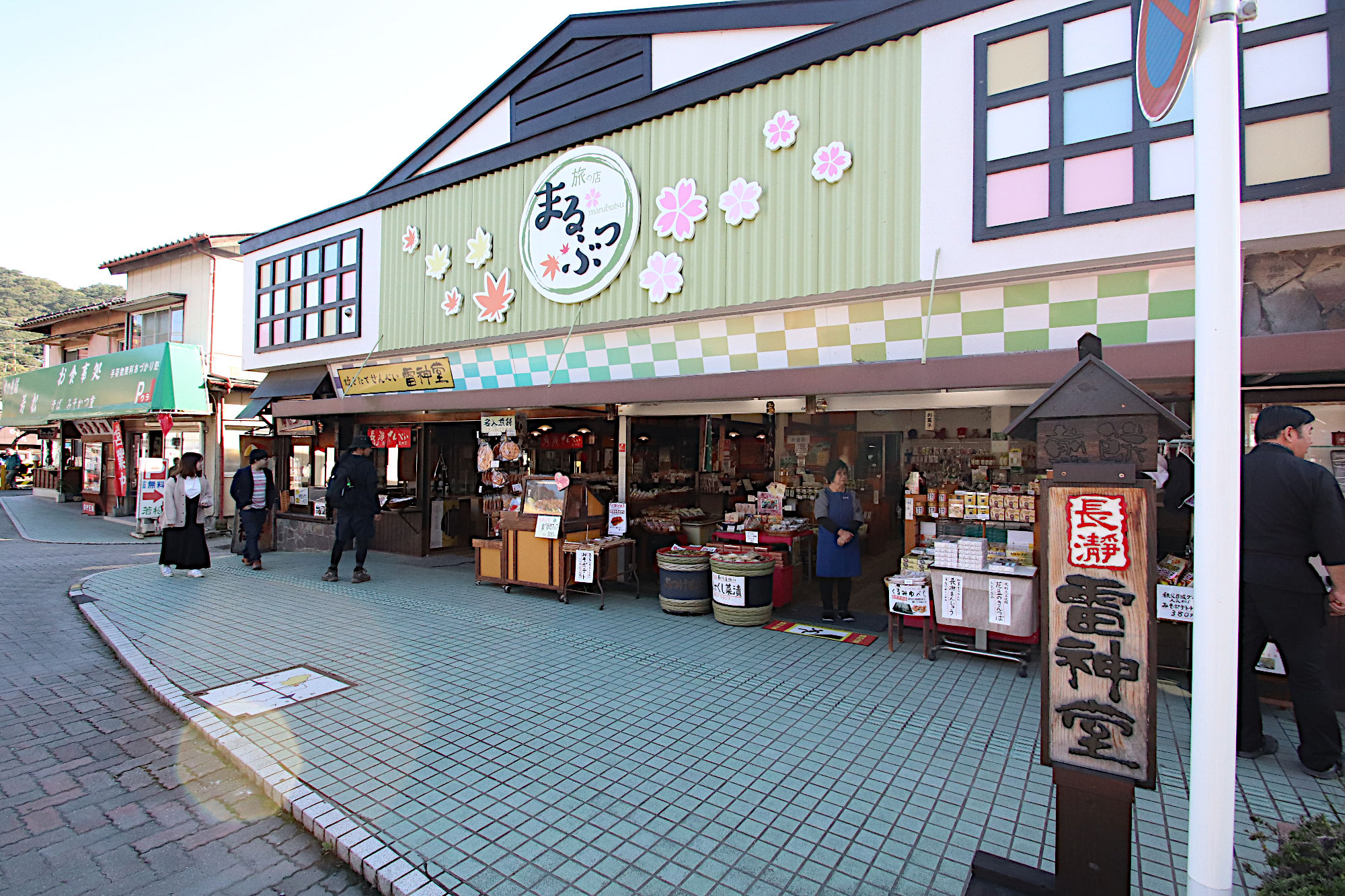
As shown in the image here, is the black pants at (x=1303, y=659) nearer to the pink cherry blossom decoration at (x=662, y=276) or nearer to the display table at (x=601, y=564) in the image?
the pink cherry blossom decoration at (x=662, y=276)

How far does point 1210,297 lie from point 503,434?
10.7 meters

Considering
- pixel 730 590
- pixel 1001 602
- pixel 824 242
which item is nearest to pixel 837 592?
pixel 730 590

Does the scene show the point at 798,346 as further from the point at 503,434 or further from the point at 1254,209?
the point at 503,434

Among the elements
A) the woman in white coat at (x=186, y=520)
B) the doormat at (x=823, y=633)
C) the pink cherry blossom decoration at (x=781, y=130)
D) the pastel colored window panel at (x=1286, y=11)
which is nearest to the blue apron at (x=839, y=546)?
the doormat at (x=823, y=633)

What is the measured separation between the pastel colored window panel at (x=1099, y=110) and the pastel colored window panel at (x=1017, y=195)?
40 centimetres

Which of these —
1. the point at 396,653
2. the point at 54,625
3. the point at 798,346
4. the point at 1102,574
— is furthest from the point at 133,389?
the point at 1102,574

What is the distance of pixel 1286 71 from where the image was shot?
17.1ft

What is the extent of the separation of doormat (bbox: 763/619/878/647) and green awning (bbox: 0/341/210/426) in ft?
56.9

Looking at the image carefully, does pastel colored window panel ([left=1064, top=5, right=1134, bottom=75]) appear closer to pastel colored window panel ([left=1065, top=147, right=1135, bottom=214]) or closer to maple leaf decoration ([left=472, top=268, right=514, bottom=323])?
pastel colored window panel ([left=1065, top=147, right=1135, bottom=214])

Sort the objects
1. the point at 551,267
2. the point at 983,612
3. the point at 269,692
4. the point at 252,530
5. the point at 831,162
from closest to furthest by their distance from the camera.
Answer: the point at 269,692, the point at 983,612, the point at 831,162, the point at 551,267, the point at 252,530

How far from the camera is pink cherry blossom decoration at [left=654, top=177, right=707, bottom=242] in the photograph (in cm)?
845

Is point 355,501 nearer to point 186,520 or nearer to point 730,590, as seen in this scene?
point 186,520

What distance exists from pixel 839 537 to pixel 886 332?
8.33 ft

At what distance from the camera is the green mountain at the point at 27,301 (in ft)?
165
